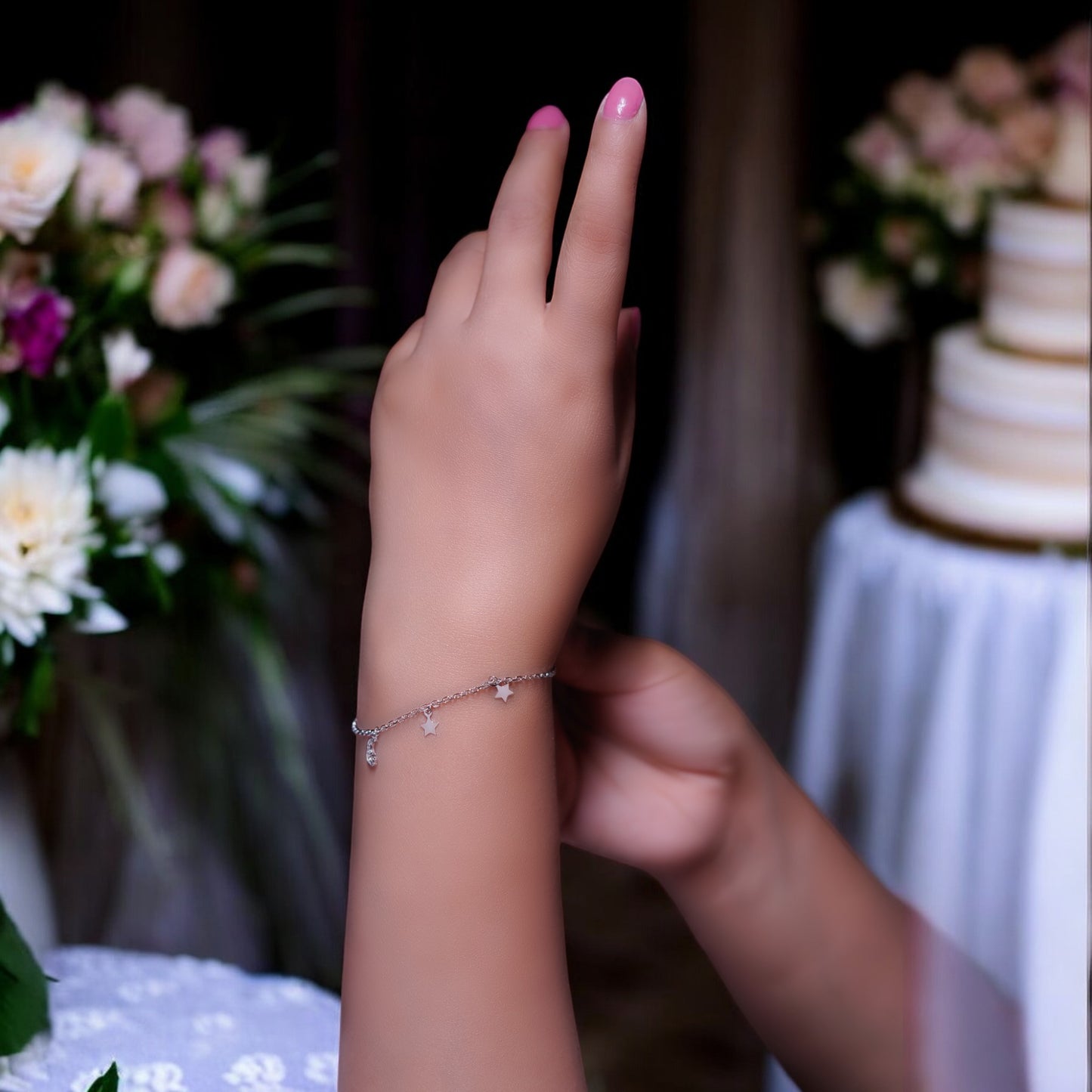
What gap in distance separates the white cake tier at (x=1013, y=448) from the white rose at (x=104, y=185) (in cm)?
140

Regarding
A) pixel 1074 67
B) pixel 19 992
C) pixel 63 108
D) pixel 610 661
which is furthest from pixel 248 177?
pixel 1074 67

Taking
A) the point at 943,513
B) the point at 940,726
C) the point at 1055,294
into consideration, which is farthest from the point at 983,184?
the point at 940,726

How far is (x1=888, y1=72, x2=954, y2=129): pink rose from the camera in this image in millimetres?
2244

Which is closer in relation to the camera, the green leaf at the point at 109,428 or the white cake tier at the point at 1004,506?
the green leaf at the point at 109,428

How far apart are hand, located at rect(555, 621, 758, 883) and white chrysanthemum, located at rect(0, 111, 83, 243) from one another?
0.46m

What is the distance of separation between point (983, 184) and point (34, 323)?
1.79 metres

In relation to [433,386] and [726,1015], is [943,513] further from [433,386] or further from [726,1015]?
[433,386]

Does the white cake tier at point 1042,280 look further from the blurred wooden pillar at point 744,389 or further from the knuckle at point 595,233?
the knuckle at point 595,233

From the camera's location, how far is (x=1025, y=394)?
6.30ft

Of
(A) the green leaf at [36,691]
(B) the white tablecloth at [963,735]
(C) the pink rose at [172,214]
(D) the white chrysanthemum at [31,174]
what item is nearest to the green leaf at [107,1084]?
(A) the green leaf at [36,691]

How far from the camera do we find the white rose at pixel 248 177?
42.9 inches

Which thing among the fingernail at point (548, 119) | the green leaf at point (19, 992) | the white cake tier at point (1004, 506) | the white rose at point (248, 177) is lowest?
the white cake tier at point (1004, 506)

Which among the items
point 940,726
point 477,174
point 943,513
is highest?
point 477,174

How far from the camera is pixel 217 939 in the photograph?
1.24 m
